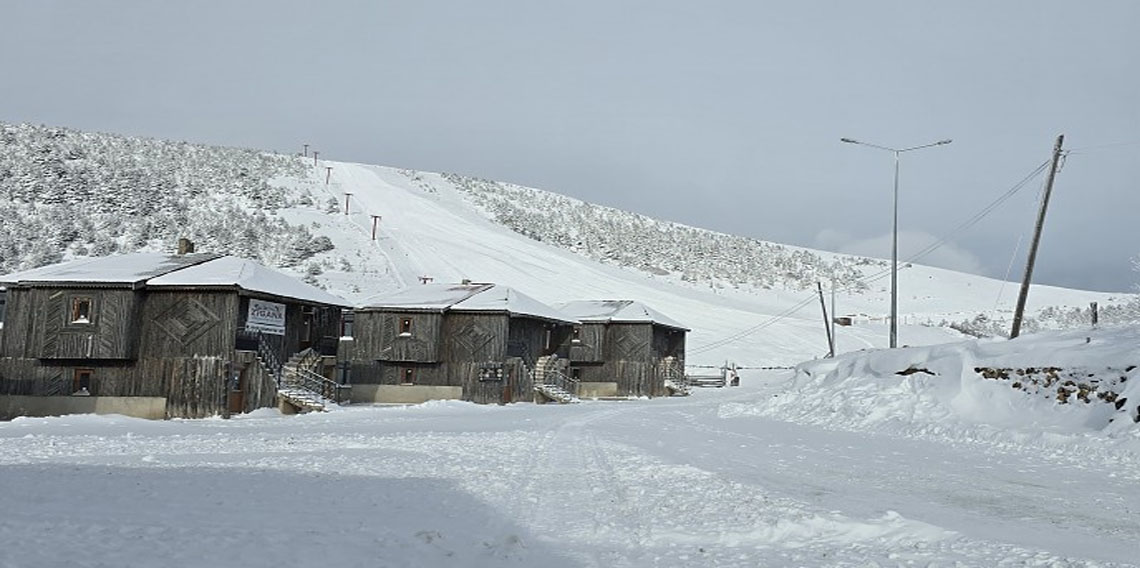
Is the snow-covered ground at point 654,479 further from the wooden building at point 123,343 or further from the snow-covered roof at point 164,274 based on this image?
the snow-covered roof at point 164,274

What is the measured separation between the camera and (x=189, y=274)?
36.7 meters

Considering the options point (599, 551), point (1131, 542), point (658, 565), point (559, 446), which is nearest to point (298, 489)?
point (599, 551)

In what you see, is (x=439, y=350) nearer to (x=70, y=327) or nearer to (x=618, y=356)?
(x=70, y=327)

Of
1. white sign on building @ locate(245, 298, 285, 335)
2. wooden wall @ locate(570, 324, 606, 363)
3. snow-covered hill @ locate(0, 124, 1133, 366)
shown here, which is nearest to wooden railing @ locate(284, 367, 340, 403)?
white sign on building @ locate(245, 298, 285, 335)

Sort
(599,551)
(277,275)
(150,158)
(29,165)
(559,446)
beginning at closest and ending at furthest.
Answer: (599,551) < (559,446) < (277,275) < (29,165) < (150,158)

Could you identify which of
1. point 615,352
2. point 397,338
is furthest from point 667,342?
point 397,338

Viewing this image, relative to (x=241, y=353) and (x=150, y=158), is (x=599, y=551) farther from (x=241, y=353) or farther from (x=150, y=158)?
(x=150, y=158)

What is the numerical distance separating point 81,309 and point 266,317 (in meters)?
7.09

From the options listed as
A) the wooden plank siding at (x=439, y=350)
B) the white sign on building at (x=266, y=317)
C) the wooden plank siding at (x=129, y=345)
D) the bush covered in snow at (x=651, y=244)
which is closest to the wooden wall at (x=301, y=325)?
the white sign on building at (x=266, y=317)

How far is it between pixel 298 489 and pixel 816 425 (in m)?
19.8

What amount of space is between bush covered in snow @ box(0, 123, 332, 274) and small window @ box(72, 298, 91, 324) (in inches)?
2082

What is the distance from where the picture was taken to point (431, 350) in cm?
4875

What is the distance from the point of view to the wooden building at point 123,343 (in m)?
35.0

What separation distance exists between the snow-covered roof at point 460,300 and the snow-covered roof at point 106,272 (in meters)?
12.2
